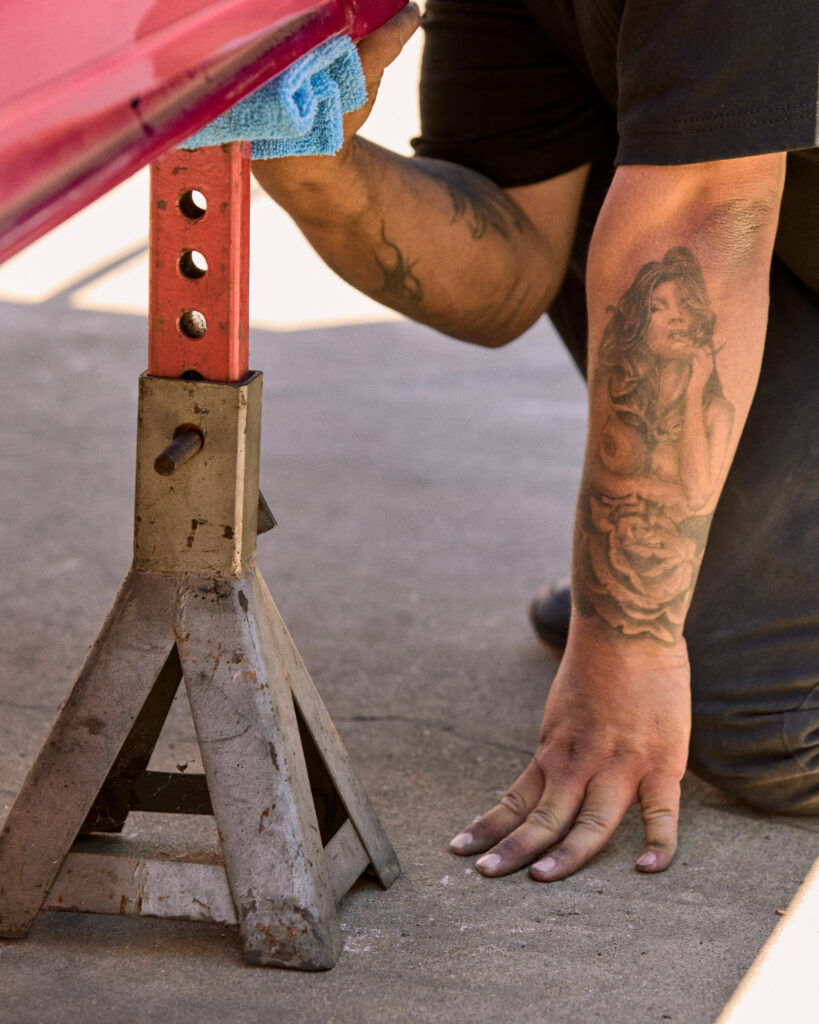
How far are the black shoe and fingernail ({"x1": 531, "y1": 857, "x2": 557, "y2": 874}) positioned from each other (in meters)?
0.56

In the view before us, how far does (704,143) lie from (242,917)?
0.80 meters

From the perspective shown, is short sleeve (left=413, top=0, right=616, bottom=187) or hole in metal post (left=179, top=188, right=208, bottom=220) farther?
short sleeve (left=413, top=0, right=616, bottom=187)

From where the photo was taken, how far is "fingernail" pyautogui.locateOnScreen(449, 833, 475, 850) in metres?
1.21

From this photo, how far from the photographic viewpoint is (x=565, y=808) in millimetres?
1195

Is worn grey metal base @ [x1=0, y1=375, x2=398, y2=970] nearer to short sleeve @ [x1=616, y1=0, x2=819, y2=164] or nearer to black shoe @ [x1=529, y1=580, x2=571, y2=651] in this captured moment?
short sleeve @ [x1=616, y1=0, x2=819, y2=164]

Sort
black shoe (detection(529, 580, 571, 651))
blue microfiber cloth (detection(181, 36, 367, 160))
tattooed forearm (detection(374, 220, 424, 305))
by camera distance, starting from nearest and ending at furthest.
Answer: blue microfiber cloth (detection(181, 36, 367, 160)) → tattooed forearm (detection(374, 220, 424, 305)) → black shoe (detection(529, 580, 571, 651))

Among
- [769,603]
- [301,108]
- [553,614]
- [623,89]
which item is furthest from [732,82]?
[553,614]

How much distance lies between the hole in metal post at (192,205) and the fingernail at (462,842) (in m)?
0.64

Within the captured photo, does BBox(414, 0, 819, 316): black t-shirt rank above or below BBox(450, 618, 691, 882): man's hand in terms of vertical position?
above

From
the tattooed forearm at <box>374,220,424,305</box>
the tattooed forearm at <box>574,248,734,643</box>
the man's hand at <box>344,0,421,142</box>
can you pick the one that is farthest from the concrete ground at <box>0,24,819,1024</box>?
the man's hand at <box>344,0,421,142</box>

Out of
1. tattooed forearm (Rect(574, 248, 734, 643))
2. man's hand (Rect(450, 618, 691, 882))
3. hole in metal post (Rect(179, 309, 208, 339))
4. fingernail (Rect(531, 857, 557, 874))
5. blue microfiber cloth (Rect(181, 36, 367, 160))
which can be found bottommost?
fingernail (Rect(531, 857, 557, 874))

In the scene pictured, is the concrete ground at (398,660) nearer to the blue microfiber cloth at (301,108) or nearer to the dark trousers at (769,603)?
the dark trousers at (769,603)

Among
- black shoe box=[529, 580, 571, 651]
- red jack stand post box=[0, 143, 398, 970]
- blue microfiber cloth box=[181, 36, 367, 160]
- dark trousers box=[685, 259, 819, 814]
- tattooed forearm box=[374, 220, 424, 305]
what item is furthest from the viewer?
black shoe box=[529, 580, 571, 651]

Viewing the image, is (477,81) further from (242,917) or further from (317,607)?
(242,917)
